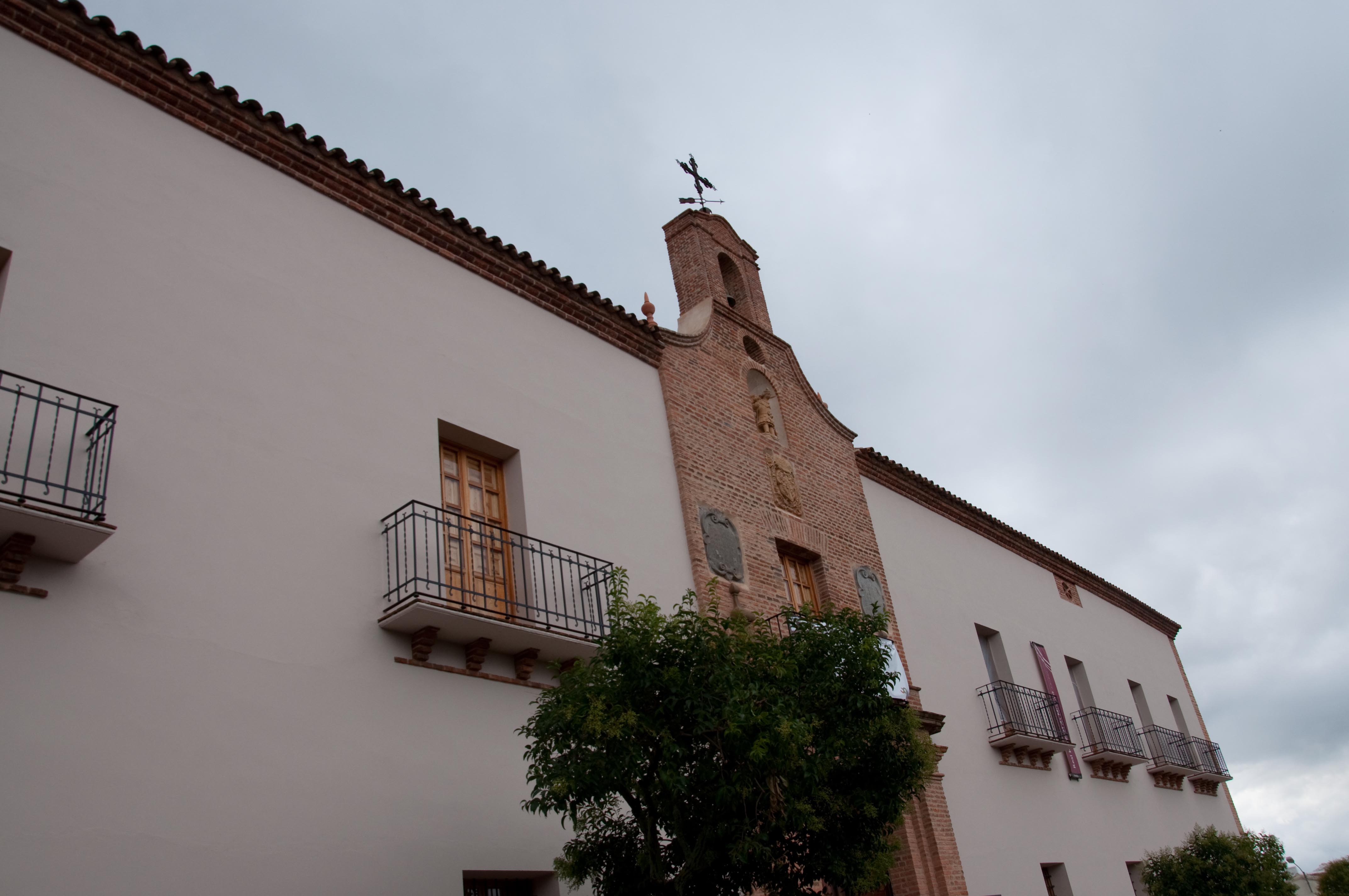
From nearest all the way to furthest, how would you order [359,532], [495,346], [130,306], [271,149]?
[130,306]
[359,532]
[271,149]
[495,346]

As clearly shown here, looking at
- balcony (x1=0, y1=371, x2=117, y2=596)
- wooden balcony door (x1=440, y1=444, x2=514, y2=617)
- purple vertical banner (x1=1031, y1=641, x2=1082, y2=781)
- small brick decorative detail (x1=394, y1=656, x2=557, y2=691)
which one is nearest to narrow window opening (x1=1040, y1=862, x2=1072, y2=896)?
purple vertical banner (x1=1031, y1=641, x2=1082, y2=781)

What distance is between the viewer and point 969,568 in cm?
1669

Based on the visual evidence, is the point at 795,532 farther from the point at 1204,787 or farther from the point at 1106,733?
the point at 1204,787

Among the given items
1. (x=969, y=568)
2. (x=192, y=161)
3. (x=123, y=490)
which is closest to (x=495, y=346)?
(x=192, y=161)

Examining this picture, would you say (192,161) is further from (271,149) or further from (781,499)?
(781,499)

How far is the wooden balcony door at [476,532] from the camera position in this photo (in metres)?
8.32

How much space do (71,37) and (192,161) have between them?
3.66 feet

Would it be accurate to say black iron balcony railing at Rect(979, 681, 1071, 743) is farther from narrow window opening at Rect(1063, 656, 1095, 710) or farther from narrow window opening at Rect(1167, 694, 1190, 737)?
narrow window opening at Rect(1167, 694, 1190, 737)

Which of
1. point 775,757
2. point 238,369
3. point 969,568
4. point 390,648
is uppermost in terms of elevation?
point 969,568

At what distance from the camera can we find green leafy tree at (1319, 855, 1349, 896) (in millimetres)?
24484

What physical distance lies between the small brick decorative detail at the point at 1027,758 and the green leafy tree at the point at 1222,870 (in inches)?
89.9

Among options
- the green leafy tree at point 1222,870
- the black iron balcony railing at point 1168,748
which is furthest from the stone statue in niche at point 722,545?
the black iron balcony railing at point 1168,748

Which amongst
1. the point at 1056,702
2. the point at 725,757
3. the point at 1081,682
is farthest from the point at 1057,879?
the point at 725,757

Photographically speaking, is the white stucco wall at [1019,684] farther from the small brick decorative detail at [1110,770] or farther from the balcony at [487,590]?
the balcony at [487,590]
